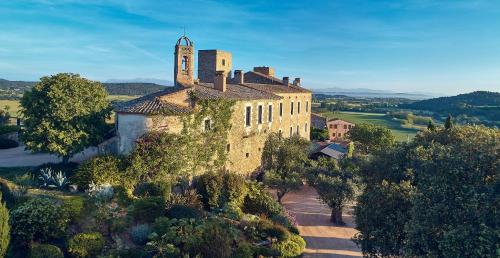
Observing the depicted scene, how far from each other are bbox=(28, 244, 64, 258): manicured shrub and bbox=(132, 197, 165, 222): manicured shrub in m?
4.25

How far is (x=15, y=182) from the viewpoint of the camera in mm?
20078

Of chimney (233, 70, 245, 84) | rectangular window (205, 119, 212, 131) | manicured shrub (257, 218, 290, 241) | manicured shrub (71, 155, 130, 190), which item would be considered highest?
chimney (233, 70, 245, 84)

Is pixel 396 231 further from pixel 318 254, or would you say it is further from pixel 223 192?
pixel 223 192

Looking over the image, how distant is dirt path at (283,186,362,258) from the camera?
19.2 metres

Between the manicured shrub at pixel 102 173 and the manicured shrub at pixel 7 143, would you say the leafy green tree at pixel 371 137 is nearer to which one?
the manicured shrub at pixel 102 173

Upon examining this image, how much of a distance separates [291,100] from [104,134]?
22140 millimetres

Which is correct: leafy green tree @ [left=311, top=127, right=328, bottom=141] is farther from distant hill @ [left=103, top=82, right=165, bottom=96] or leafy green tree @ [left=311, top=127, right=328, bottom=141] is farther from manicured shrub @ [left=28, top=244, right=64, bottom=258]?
distant hill @ [left=103, top=82, right=165, bottom=96]

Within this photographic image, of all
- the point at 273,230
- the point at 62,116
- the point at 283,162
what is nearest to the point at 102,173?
the point at 62,116

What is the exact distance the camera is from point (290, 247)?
58.7ft

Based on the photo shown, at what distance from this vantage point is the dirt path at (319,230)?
19.2 m

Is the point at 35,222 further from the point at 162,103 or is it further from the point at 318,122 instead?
the point at 318,122

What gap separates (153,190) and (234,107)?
33.5ft

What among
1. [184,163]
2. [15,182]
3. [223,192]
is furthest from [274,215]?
[15,182]

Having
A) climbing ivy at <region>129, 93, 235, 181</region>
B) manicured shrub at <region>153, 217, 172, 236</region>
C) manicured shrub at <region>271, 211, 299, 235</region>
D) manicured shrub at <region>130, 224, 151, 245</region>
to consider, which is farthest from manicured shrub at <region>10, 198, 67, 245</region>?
manicured shrub at <region>271, 211, 299, 235</region>
